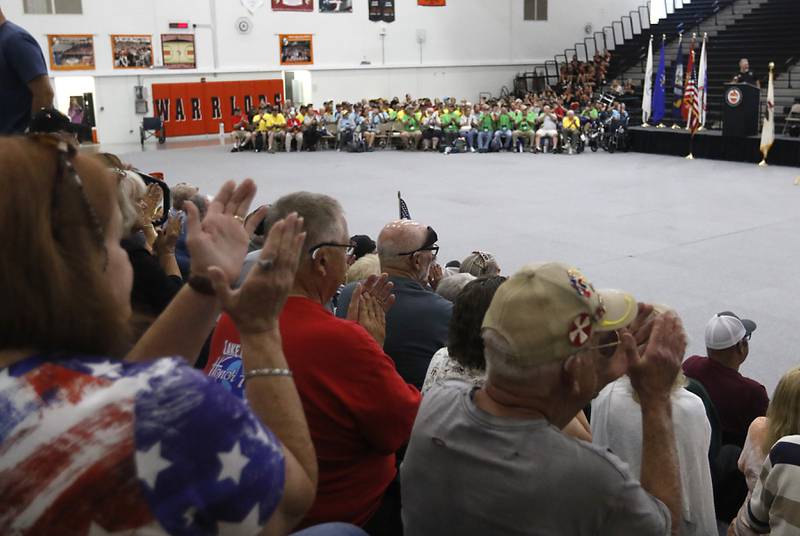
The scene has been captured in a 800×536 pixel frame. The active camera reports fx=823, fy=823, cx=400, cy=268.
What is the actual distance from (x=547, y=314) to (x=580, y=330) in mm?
75

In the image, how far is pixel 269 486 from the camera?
1069mm

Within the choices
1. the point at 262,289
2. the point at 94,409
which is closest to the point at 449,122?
the point at 262,289

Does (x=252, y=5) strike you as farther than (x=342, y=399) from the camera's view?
Yes

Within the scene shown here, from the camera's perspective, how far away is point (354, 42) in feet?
83.7

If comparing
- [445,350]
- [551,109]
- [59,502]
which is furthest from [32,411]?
[551,109]

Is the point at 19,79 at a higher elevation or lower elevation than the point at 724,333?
higher

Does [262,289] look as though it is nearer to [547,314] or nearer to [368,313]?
[547,314]

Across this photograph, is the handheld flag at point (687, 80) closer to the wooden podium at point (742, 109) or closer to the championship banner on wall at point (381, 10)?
the wooden podium at point (742, 109)

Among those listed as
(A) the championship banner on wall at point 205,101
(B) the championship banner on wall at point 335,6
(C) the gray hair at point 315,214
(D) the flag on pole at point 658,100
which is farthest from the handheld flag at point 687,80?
(C) the gray hair at point 315,214

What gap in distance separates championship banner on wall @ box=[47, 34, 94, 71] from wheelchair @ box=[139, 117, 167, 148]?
6.70 ft

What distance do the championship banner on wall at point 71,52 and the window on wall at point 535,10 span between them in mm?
14481

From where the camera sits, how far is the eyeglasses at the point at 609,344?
1684 millimetres

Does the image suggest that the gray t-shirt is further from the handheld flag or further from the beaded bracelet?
the handheld flag

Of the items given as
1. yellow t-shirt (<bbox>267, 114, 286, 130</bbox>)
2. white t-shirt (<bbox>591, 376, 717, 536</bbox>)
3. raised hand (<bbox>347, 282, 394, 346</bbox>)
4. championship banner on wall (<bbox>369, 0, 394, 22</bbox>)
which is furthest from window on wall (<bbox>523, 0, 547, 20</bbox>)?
white t-shirt (<bbox>591, 376, 717, 536</bbox>)
